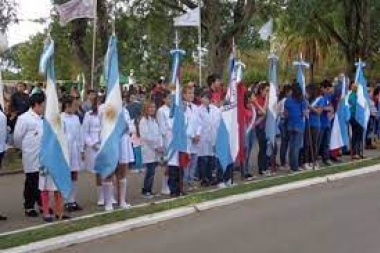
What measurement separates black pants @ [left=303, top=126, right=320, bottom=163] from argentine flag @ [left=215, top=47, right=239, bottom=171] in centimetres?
277

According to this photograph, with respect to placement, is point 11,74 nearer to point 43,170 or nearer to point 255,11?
point 255,11

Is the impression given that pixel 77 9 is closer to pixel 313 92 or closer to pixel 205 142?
pixel 313 92

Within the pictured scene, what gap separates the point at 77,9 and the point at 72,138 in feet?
28.4

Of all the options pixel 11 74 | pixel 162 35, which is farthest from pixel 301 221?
pixel 11 74

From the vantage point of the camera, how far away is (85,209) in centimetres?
1253

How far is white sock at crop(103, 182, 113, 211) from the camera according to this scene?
1225 cm

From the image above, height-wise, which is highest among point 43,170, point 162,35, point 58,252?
point 162,35

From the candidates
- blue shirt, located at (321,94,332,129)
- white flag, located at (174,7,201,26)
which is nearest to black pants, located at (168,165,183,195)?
blue shirt, located at (321,94,332,129)

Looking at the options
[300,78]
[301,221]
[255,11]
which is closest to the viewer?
[301,221]

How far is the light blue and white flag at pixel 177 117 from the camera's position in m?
13.7

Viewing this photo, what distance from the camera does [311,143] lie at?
57.6ft

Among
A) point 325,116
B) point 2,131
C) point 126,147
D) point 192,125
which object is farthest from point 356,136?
point 2,131

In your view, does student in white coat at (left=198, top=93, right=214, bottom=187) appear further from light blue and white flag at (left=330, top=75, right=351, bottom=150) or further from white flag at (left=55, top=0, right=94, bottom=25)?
white flag at (left=55, top=0, right=94, bottom=25)

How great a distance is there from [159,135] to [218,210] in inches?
80.4
